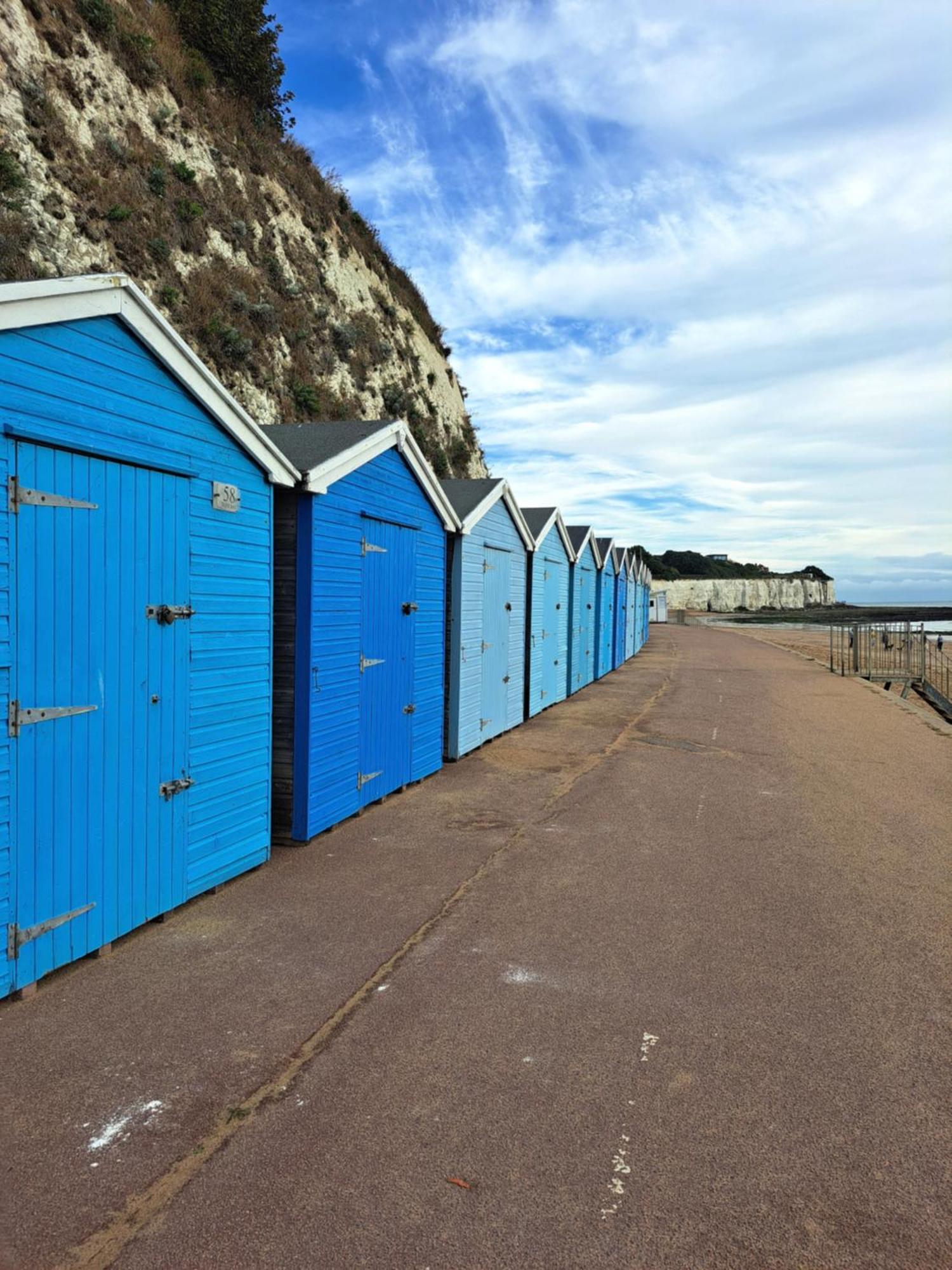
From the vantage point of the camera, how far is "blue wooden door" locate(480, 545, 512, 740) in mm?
12602

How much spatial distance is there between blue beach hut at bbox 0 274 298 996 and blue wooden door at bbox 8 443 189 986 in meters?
0.01

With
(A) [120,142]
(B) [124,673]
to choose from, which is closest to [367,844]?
(B) [124,673]

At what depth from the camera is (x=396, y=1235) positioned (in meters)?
2.81

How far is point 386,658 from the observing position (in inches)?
350

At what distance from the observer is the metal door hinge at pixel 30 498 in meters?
4.34

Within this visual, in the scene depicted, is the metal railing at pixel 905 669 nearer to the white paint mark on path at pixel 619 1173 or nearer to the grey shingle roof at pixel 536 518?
the grey shingle roof at pixel 536 518

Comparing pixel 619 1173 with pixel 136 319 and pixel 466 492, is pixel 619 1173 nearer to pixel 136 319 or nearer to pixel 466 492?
pixel 136 319

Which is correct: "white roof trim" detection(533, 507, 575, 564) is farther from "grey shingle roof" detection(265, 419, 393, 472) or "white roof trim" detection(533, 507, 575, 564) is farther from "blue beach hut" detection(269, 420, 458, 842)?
"grey shingle roof" detection(265, 419, 393, 472)

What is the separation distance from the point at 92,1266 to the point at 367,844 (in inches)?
187

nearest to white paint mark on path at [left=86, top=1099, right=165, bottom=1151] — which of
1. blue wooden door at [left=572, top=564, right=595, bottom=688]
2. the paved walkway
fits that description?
the paved walkway

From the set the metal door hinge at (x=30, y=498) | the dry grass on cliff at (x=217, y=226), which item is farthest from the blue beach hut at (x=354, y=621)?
the dry grass on cliff at (x=217, y=226)

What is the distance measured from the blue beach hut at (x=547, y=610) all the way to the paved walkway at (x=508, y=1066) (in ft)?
26.7

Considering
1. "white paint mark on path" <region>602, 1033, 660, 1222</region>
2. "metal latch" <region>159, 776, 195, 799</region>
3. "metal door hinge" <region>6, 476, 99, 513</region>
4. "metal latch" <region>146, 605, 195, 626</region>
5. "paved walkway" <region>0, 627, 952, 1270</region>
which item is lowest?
"white paint mark on path" <region>602, 1033, 660, 1222</region>

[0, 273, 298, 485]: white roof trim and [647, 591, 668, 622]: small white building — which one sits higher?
[0, 273, 298, 485]: white roof trim
